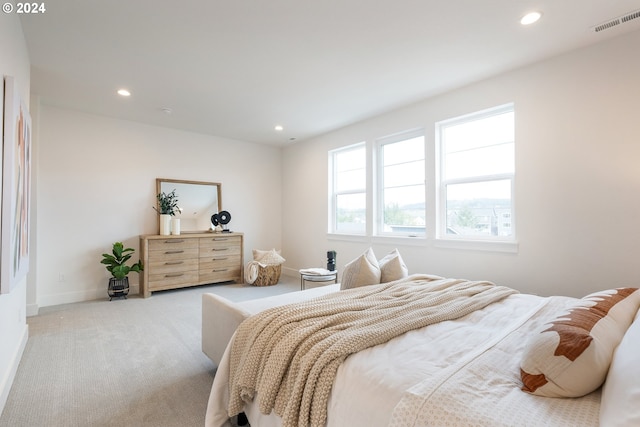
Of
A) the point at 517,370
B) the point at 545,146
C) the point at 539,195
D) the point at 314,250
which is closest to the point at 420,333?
the point at 517,370

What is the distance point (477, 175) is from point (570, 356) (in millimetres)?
2824

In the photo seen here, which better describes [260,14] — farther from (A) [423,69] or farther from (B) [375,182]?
(B) [375,182]

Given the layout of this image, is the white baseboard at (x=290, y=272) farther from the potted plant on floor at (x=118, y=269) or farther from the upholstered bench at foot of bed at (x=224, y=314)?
the upholstered bench at foot of bed at (x=224, y=314)

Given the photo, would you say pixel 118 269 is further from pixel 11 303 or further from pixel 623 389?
pixel 623 389

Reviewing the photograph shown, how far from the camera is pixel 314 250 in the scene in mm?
5469

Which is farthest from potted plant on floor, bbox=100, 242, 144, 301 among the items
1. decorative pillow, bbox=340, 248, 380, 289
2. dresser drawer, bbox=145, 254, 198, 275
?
decorative pillow, bbox=340, 248, 380, 289

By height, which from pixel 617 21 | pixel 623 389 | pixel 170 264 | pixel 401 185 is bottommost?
pixel 170 264

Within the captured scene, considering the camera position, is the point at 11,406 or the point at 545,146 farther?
the point at 545,146

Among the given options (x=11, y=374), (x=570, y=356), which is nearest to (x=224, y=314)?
(x=11, y=374)

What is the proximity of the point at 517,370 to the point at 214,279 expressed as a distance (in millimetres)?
4662

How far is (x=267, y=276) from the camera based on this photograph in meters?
5.07

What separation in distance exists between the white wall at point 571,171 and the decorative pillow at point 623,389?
2115 millimetres

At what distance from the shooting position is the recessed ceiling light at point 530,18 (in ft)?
7.19

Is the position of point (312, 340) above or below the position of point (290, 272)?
above
